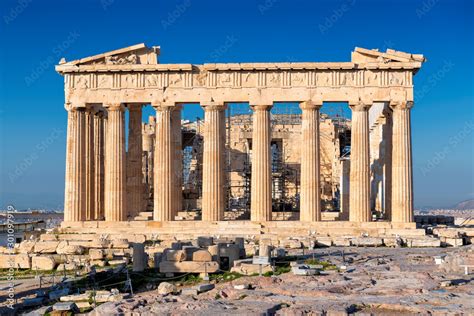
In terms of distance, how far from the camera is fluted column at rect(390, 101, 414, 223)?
40531 mm

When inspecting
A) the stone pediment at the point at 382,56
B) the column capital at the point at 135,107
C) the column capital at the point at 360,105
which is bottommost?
the column capital at the point at 360,105

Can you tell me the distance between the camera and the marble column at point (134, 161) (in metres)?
44.6

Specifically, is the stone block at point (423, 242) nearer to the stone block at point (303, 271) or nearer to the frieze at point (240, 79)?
the frieze at point (240, 79)

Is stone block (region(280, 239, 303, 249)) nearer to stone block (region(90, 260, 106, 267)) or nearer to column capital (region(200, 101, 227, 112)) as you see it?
stone block (region(90, 260, 106, 267))

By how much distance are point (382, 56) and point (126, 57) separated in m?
15.0

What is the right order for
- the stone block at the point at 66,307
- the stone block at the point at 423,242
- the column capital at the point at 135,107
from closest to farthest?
the stone block at the point at 66,307, the stone block at the point at 423,242, the column capital at the point at 135,107

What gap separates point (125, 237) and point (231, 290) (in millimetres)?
19375

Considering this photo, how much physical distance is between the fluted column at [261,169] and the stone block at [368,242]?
6490mm

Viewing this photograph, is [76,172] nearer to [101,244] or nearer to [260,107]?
[101,244]

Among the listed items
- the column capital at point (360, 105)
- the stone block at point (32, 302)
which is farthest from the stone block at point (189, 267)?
the column capital at point (360, 105)

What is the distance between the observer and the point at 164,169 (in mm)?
41594

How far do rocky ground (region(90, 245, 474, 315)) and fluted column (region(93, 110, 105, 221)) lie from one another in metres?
22.5

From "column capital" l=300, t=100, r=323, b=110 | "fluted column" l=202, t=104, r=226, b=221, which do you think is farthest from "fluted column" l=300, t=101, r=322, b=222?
"fluted column" l=202, t=104, r=226, b=221

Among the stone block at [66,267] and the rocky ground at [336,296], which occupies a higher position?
the rocky ground at [336,296]
